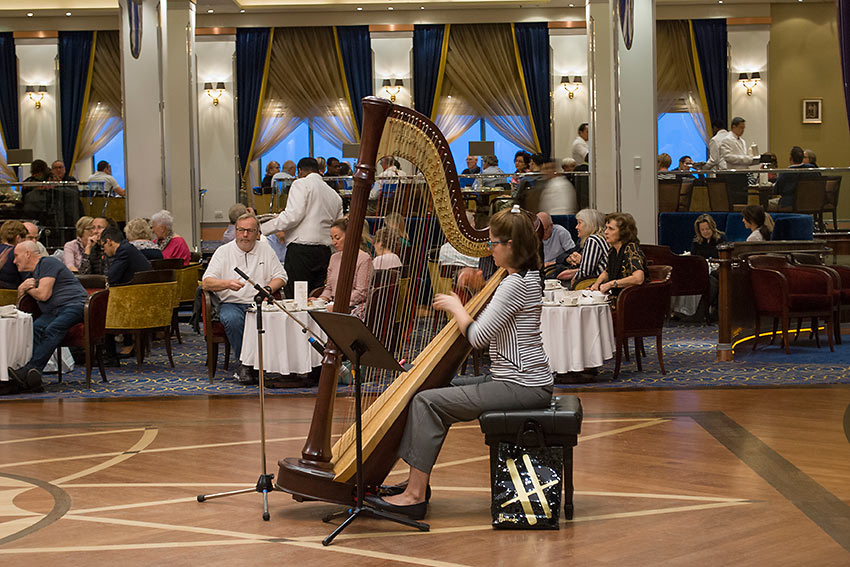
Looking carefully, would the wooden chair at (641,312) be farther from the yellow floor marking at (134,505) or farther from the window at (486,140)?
the window at (486,140)

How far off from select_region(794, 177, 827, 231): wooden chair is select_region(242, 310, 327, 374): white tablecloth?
23.1 ft

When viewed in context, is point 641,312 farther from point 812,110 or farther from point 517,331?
point 812,110

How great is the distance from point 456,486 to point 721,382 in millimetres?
3388

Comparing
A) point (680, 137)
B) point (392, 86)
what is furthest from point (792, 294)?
point (392, 86)

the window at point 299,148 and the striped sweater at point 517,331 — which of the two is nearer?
the striped sweater at point 517,331

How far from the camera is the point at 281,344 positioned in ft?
25.0

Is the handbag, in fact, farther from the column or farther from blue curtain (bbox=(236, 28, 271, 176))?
blue curtain (bbox=(236, 28, 271, 176))

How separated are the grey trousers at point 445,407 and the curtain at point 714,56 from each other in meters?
15.7

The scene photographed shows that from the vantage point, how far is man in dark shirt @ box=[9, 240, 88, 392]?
809 cm

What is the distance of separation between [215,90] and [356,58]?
2.51 metres

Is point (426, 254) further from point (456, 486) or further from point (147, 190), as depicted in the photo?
point (147, 190)

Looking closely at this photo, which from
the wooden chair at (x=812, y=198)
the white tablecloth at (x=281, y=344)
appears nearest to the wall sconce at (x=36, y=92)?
the wooden chair at (x=812, y=198)

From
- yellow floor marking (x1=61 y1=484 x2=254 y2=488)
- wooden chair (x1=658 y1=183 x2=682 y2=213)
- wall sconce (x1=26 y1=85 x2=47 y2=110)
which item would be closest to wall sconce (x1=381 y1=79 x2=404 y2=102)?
wall sconce (x1=26 y1=85 x2=47 y2=110)

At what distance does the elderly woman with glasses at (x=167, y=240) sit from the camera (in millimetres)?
11219
